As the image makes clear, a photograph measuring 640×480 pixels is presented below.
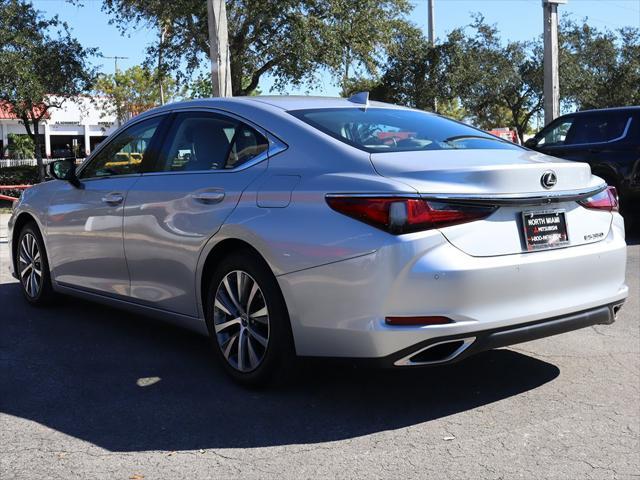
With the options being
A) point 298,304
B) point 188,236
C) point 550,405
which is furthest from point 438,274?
point 188,236

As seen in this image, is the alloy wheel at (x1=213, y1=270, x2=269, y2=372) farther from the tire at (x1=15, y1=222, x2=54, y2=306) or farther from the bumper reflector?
the tire at (x1=15, y1=222, x2=54, y2=306)

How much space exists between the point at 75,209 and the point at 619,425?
4.02 meters

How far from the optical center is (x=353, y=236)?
11.7 ft

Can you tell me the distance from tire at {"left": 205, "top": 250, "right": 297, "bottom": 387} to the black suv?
25.5 ft

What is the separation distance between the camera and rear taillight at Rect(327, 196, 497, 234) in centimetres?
347

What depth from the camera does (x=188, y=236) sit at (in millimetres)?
4449

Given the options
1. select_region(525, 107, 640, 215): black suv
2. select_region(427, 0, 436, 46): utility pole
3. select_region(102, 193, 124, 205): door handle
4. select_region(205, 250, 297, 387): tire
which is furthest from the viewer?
select_region(427, 0, 436, 46): utility pole

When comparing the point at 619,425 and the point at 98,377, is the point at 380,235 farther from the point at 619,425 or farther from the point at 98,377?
the point at 98,377

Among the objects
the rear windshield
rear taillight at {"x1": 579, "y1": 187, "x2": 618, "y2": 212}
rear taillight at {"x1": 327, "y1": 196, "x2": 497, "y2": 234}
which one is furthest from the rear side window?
rear taillight at {"x1": 327, "y1": 196, "x2": 497, "y2": 234}

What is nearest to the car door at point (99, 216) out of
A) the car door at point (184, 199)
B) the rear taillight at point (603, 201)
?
the car door at point (184, 199)

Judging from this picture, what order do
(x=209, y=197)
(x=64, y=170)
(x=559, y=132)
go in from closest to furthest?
1. (x=209, y=197)
2. (x=64, y=170)
3. (x=559, y=132)

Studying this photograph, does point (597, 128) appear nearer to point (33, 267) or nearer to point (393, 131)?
point (393, 131)

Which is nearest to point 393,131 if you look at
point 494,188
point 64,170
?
point 494,188

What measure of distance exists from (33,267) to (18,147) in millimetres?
56360
